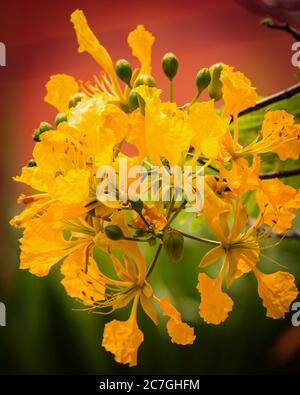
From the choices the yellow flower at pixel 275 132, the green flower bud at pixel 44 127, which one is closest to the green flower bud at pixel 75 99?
the green flower bud at pixel 44 127

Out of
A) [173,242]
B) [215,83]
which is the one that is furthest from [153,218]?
[215,83]

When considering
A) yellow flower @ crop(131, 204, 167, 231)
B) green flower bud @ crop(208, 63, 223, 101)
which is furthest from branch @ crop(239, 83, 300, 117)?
yellow flower @ crop(131, 204, 167, 231)

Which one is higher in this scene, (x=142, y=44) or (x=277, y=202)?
(x=142, y=44)

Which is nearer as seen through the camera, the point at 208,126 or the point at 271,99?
the point at 208,126

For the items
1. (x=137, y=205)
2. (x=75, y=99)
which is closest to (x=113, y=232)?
Answer: (x=137, y=205)

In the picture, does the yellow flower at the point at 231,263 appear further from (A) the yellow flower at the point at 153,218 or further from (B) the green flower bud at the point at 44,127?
(B) the green flower bud at the point at 44,127

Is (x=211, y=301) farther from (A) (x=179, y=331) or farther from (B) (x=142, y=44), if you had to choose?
(B) (x=142, y=44)
